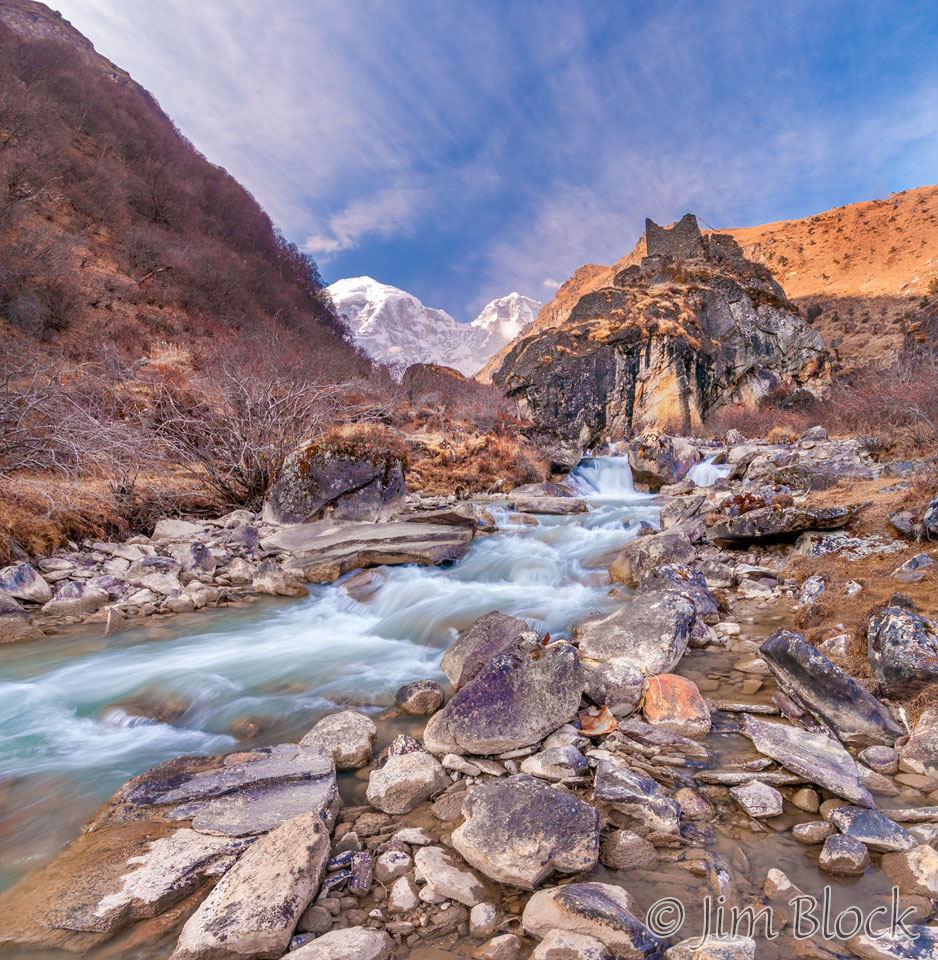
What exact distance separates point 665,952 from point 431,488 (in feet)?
43.5

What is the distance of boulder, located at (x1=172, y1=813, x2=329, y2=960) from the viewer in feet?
5.63

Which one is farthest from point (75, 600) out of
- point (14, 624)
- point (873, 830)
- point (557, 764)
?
point (873, 830)

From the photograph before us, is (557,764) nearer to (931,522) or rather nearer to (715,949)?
(715,949)

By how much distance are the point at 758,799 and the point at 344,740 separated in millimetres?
2372

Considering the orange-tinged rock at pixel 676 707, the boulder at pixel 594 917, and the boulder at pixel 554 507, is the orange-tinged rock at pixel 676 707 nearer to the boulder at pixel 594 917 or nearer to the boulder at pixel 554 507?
the boulder at pixel 594 917

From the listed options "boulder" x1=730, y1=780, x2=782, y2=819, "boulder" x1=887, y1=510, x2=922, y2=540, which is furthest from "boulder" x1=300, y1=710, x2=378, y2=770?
"boulder" x1=887, y1=510, x2=922, y2=540

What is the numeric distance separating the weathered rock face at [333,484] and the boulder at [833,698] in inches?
292

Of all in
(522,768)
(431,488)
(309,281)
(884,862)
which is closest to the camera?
(884,862)

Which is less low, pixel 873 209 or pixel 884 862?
pixel 873 209

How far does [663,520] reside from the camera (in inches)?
380

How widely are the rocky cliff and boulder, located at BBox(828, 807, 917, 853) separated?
2689 cm

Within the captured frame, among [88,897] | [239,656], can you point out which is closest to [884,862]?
[88,897]

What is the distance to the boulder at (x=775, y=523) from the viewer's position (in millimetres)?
6168

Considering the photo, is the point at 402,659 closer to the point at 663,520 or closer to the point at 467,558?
the point at 467,558
